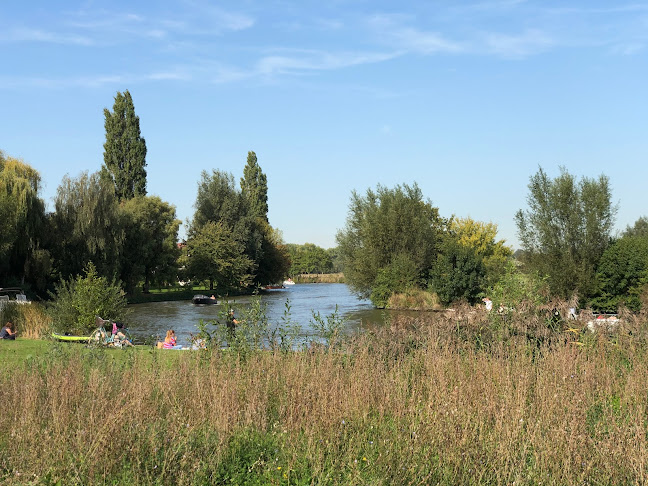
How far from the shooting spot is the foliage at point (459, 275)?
42375 millimetres

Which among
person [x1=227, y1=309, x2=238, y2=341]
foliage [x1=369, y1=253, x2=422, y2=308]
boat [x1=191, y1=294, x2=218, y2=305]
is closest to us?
person [x1=227, y1=309, x2=238, y2=341]

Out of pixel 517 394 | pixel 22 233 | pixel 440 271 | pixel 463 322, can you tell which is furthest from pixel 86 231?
pixel 517 394

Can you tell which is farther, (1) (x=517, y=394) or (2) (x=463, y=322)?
(2) (x=463, y=322)

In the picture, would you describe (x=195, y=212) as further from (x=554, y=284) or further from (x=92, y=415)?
(x=92, y=415)

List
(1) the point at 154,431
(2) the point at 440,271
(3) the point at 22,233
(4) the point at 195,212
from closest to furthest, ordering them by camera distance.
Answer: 1. (1) the point at 154,431
2. (3) the point at 22,233
3. (2) the point at 440,271
4. (4) the point at 195,212

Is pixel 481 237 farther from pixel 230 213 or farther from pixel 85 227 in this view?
pixel 85 227

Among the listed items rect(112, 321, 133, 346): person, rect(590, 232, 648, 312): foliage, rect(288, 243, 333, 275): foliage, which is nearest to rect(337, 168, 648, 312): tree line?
rect(590, 232, 648, 312): foliage

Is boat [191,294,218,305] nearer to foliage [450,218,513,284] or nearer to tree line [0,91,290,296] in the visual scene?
tree line [0,91,290,296]

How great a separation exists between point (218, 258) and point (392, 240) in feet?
76.6

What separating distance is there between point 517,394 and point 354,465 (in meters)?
2.03

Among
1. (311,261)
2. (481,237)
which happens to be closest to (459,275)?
(481,237)

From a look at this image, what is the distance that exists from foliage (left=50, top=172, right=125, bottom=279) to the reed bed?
126ft

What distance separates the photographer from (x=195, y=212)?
6906 centimetres

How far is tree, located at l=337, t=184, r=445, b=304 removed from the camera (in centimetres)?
4825
